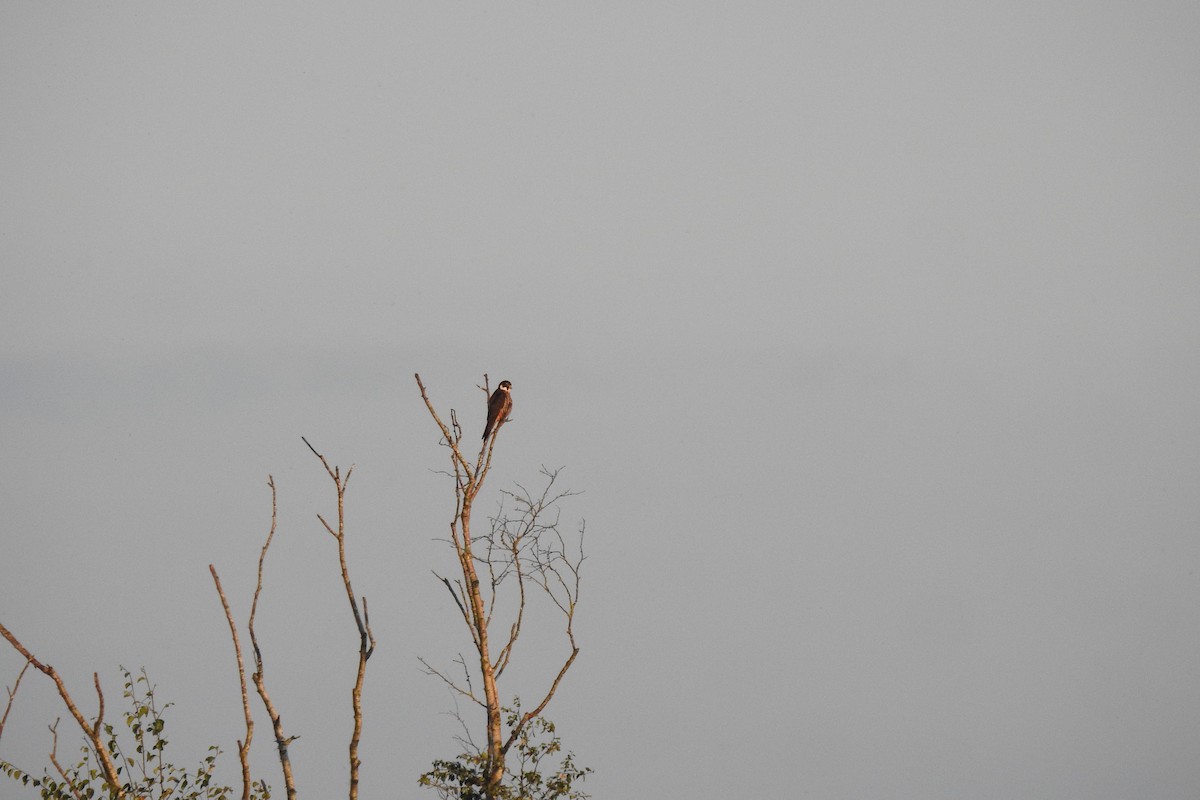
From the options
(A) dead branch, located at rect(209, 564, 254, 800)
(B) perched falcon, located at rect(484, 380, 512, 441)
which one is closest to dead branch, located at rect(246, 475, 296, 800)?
(A) dead branch, located at rect(209, 564, 254, 800)

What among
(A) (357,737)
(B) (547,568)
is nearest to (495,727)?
(B) (547,568)

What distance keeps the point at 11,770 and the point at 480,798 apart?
465 centimetres

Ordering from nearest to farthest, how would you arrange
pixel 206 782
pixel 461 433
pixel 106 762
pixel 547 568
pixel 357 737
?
pixel 106 762, pixel 357 737, pixel 206 782, pixel 461 433, pixel 547 568

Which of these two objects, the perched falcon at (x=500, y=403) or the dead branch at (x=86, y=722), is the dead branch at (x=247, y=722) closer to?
the dead branch at (x=86, y=722)

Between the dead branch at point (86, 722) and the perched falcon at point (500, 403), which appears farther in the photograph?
the perched falcon at point (500, 403)

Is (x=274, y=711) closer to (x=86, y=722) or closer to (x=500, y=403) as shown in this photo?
(x=86, y=722)

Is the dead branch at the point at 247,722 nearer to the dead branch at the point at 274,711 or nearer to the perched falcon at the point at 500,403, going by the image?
the dead branch at the point at 274,711

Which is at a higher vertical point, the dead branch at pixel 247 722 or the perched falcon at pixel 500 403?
the perched falcon at pixel 500 403

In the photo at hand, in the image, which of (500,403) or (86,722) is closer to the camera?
(86,722)

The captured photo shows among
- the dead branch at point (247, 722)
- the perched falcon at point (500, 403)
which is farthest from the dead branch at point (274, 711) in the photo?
the perched falcon at point (500, 403)

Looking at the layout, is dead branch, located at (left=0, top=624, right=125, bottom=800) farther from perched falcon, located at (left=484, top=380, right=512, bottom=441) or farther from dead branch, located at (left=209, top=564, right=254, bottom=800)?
perched falcon, located at (left=484, top=380, right=512, bottom=441)

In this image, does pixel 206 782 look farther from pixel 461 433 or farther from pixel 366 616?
pixel 461 433

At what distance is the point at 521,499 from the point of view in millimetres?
11898

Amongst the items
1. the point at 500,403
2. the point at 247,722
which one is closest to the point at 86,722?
the point at 247,722
